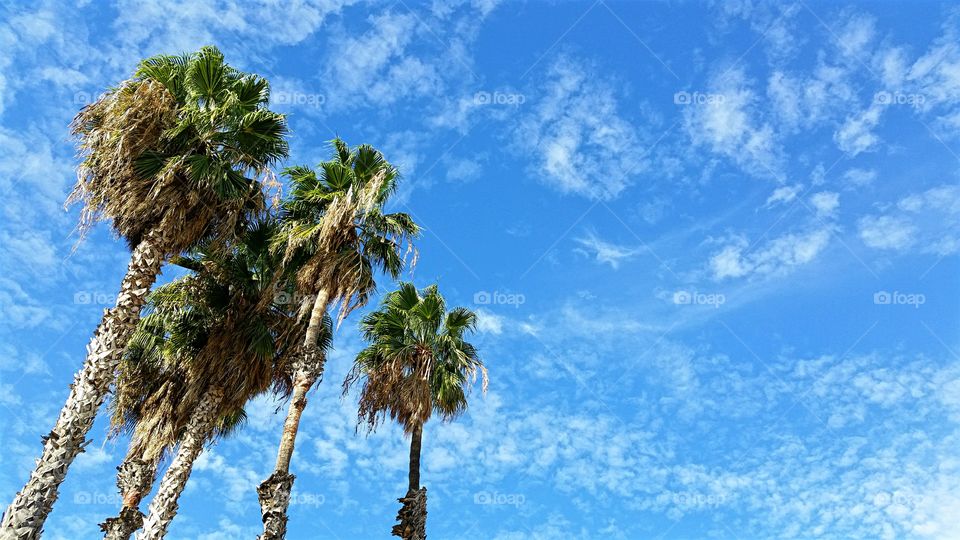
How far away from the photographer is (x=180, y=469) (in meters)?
14.3

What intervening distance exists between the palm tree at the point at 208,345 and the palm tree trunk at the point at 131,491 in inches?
5.0

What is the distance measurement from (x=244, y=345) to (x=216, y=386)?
109 centimetres

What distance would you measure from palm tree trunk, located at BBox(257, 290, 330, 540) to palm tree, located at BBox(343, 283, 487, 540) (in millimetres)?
3553

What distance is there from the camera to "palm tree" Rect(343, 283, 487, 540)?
17156mm

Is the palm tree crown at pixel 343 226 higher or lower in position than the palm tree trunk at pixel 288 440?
higher

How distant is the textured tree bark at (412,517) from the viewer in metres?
16.5

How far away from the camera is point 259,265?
16.2m

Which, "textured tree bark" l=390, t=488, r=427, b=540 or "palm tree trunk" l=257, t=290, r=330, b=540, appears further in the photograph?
"textured tree bark" l=390, t=488, r=427, b=540

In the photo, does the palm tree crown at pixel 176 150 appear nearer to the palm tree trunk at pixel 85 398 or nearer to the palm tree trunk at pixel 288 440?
the palm tree trunk at pixel 85 398

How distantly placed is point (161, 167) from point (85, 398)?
15.0 feet

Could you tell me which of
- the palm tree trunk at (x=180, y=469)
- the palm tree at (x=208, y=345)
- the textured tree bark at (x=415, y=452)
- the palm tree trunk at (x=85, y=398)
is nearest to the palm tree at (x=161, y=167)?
the palm tree trunk at (x=85, y=398)

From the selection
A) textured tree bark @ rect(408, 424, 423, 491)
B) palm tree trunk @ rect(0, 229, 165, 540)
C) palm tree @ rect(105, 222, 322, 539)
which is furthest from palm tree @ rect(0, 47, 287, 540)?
textured tree bark @ rect(408, 424, 423, 491)

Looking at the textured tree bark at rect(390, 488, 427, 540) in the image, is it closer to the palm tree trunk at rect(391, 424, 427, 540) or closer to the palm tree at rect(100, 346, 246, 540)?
the palm tree trunk at rect(391, 424, 427, 540)

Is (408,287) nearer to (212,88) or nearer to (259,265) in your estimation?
(259,265)
